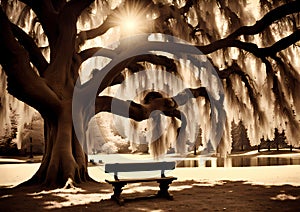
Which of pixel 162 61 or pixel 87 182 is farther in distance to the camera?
pixel 162 61

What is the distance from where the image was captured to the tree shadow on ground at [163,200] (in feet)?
19.2

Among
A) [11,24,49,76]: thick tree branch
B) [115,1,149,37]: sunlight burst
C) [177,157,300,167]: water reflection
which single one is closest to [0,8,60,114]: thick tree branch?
[11,24,49,76]: thick tree branch

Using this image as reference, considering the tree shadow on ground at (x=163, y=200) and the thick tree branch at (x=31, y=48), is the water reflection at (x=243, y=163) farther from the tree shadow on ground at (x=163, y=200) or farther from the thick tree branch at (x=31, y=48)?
the thick tree branch at (x=31, y=48)

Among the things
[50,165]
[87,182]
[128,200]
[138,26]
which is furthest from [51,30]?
[128,200]

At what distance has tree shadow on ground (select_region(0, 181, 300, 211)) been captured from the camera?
5855 millimetres

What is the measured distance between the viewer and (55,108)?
9.34 metres

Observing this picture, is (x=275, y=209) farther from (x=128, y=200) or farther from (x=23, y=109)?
(x=23, y=109)

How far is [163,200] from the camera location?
671cm

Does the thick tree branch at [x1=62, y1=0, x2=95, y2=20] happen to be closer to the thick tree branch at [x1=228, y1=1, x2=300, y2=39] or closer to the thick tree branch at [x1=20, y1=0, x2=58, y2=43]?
the thick tree branch at [x1=20, y1=0, x2=58, y2=43]

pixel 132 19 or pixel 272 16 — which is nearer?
pixel 272 16

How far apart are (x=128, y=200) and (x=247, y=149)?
43.1 meters

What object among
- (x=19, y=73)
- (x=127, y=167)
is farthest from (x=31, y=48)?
(x=127, y=167)

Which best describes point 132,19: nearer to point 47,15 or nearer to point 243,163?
point 47,15

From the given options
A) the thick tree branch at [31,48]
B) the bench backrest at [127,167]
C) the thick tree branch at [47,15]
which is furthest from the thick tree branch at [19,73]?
the bench backrest at [127,167]
